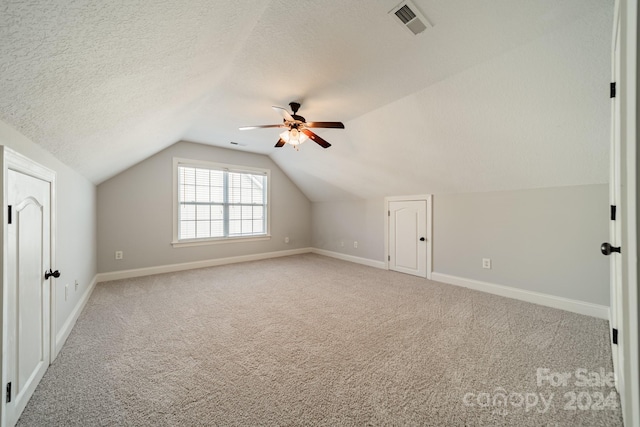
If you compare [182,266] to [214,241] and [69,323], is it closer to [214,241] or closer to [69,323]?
[214,241]

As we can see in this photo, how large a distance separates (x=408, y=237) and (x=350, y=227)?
1.47m

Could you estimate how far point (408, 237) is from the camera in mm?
4328

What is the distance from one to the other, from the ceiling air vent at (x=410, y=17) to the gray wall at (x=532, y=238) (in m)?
2.56

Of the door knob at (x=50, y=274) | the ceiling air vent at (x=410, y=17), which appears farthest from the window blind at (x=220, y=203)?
the ceiling air vent at (x=410, y=17)

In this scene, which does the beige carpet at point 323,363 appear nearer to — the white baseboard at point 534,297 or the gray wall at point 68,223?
the white baseboard at point 534,297

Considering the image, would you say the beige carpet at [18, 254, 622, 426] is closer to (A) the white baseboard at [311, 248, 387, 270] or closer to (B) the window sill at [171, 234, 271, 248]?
(B) the window sill at [171, 234, 271, 248]

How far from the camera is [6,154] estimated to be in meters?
1.17

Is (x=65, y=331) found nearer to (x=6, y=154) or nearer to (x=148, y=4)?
(x=6, y=154)

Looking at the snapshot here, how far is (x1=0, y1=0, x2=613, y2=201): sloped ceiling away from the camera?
1083mm

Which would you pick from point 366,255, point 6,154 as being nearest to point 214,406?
point 6,154

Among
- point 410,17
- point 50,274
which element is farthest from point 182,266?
point 410,17

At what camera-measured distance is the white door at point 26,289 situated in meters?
1.25

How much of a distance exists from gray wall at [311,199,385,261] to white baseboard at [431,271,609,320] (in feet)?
4.83

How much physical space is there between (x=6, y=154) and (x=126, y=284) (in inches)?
124
